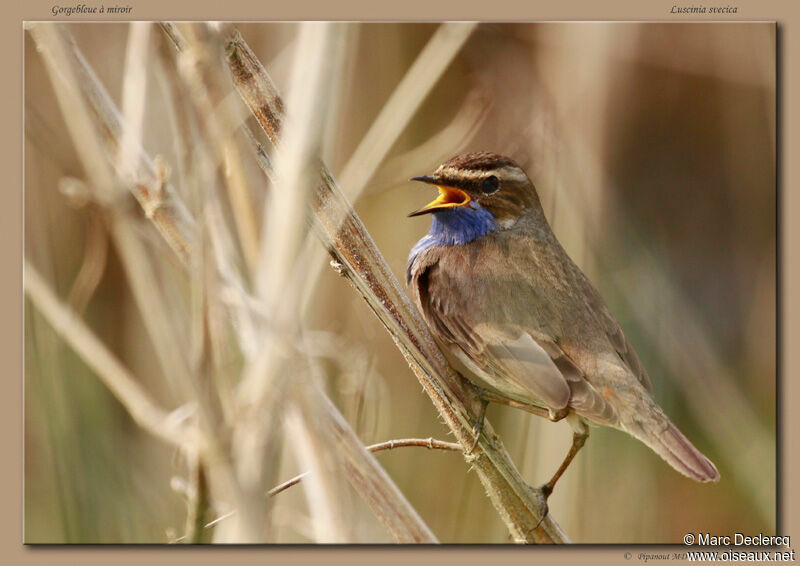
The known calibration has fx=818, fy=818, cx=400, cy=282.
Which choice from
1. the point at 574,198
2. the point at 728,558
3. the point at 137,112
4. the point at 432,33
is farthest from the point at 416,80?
the point at 728,558

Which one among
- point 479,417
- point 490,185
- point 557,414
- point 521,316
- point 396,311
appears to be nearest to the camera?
point 396,311

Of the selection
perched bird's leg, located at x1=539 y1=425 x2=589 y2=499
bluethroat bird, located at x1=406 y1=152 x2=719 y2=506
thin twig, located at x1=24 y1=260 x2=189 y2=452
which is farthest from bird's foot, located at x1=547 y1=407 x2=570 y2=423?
thin twig, located at x1=24 y1=260 x2=189 y2=452

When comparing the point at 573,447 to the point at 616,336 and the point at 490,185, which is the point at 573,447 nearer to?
the point at 616,336

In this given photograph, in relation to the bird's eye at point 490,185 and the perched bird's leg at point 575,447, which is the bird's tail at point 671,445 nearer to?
the perched bird's leg at point 575,447

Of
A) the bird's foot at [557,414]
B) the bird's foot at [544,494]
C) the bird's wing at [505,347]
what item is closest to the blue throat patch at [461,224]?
the bird's wing at [505,347]

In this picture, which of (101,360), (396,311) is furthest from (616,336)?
(101,360)
